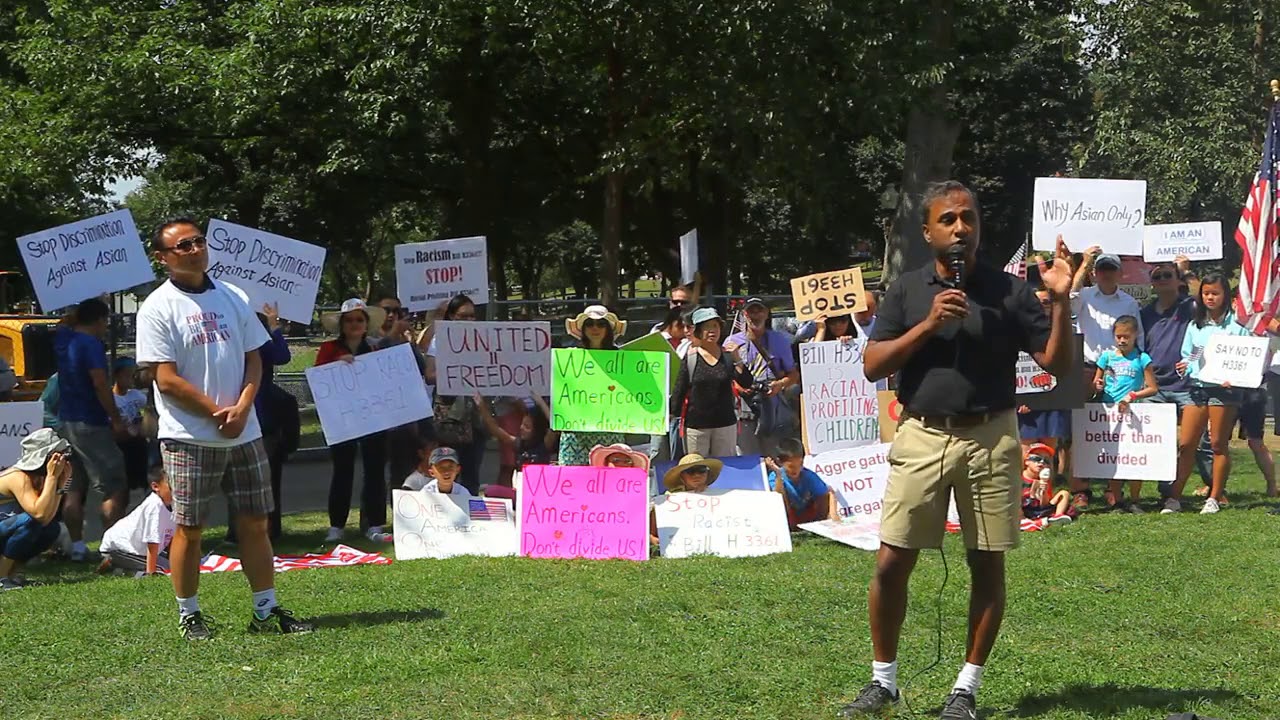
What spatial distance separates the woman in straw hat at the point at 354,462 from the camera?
34.5 ft

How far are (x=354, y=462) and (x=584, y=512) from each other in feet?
7.68

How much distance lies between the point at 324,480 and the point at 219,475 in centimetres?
924

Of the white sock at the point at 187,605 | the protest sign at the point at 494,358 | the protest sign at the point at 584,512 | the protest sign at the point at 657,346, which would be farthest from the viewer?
the protest sign at the point at 494,358

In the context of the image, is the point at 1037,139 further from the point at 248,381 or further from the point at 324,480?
the point at 248,381

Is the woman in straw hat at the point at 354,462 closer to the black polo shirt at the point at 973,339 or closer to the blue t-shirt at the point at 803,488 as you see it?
the blue t-shirt at the point at 803,488

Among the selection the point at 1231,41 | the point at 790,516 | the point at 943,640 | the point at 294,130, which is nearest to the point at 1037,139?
the point at 1231,41

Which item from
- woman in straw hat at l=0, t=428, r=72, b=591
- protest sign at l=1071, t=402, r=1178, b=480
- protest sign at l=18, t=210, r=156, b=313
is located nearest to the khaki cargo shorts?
woman in straw hat at l=0, t=428, r=72, b=591

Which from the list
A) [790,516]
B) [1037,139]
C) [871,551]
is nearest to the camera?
[871,551]

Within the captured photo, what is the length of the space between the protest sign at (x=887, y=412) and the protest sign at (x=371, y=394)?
134 inches

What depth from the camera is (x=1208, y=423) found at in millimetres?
11523

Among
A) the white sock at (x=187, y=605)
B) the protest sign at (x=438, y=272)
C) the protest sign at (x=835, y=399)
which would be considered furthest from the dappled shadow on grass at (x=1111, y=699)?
the protest sign at (x=438, y=272)

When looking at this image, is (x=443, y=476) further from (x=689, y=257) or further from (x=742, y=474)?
(x=689, y=257)

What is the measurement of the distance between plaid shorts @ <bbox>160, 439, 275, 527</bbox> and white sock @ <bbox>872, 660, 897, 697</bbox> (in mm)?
2877

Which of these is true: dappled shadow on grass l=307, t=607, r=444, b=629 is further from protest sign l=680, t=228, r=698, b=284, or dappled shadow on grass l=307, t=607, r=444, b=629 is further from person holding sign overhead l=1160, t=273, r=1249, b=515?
protest sign l=680, t=228, r=698, b=284
